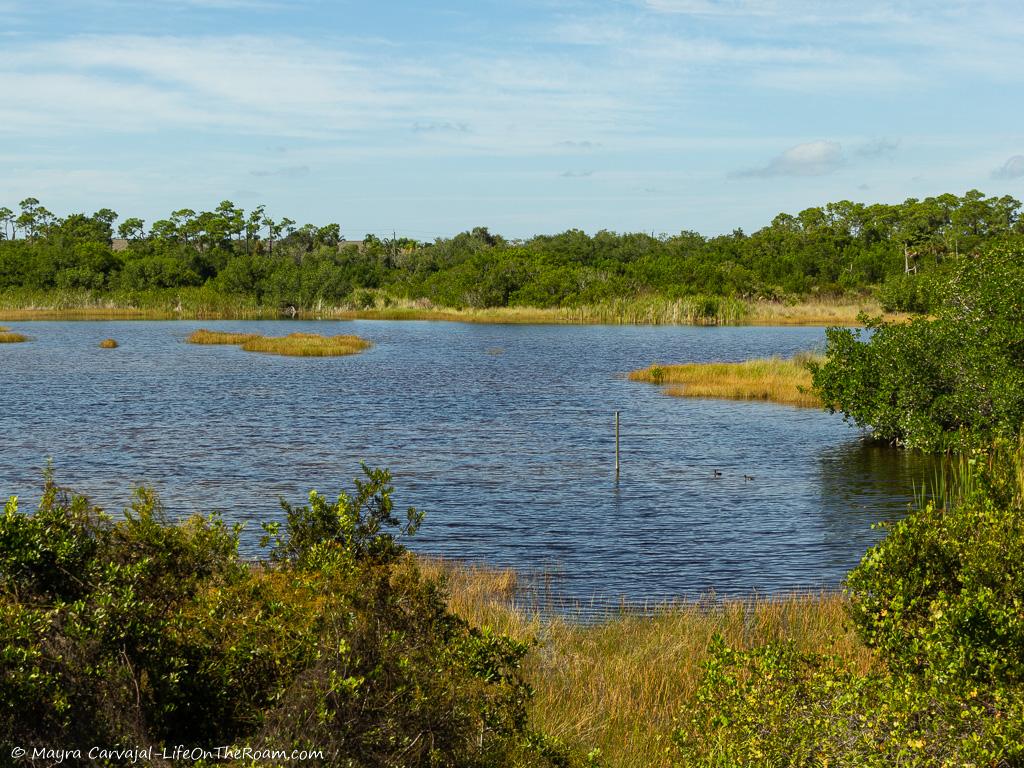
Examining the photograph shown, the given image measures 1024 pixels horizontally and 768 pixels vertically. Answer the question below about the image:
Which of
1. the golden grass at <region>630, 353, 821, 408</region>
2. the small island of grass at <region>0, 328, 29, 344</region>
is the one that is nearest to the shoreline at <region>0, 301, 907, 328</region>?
the small island of grass at <region>0, 328, 29, 344</region>

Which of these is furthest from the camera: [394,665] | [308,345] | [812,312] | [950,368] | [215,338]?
[812,312]

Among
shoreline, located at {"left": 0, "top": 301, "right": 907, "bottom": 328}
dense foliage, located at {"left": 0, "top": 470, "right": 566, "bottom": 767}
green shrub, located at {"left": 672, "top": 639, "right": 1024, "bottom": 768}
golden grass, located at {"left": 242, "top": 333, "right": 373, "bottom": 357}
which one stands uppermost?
shoreline, located at {"left": 0, "top": 301, "right": 907, "bottom": 328}

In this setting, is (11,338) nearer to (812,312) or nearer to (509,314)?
(509,314)

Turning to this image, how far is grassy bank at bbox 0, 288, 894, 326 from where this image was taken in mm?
119312

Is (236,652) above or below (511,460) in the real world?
above

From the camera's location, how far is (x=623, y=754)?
330 inches

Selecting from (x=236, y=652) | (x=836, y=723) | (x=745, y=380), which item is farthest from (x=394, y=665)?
(x=745, y=380)

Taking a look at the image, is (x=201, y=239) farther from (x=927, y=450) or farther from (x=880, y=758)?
(x=880, y=758)

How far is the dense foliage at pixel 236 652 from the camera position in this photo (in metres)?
5.53

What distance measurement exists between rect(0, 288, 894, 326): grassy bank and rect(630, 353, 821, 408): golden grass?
206 feet

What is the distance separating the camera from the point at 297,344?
8075 cm

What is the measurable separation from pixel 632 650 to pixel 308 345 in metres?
70.2
